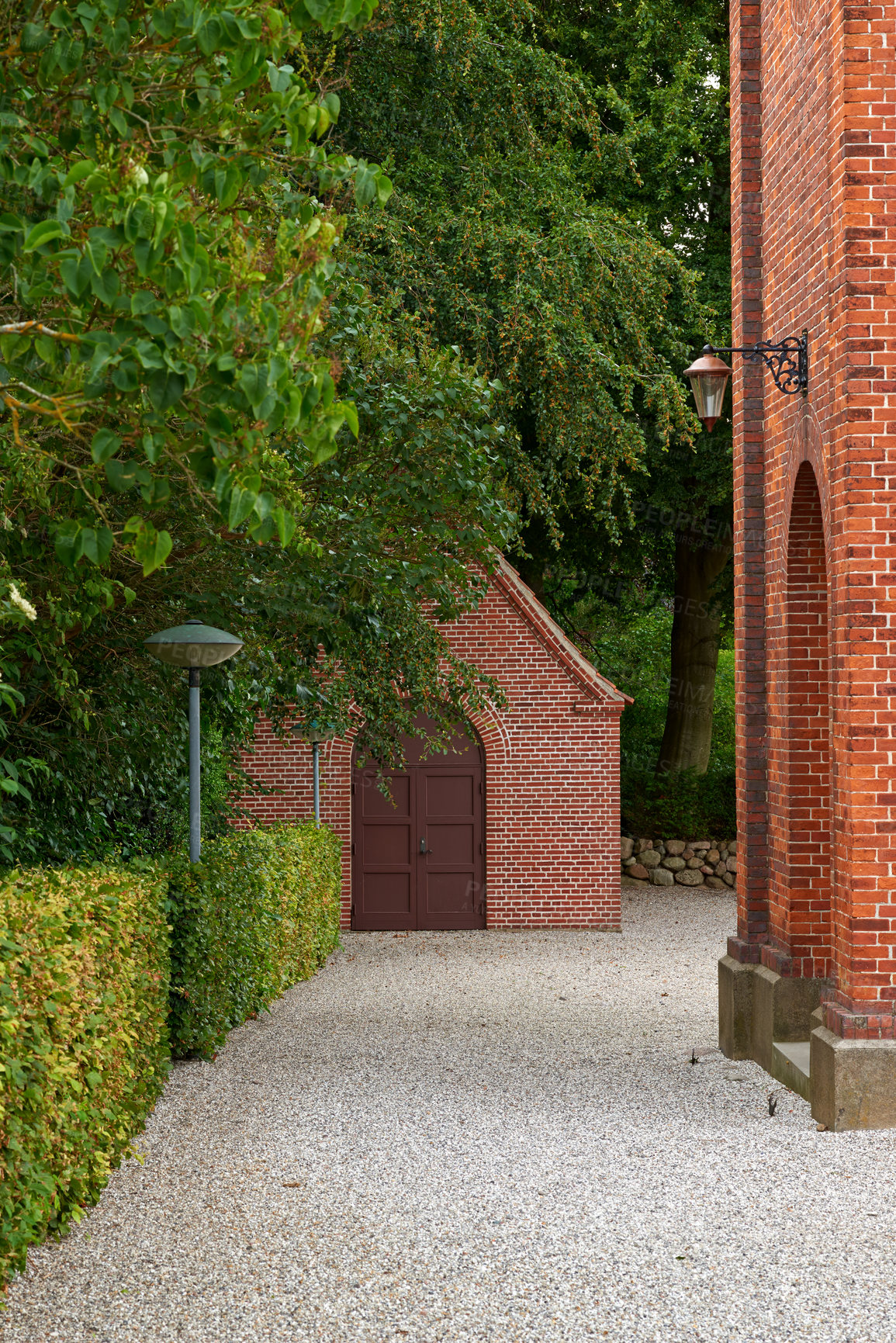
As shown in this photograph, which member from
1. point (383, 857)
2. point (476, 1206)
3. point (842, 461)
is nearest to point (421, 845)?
point (383, 857)

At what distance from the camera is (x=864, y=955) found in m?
6.92

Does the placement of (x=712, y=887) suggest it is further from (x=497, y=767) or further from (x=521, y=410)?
(x=521, y=410)

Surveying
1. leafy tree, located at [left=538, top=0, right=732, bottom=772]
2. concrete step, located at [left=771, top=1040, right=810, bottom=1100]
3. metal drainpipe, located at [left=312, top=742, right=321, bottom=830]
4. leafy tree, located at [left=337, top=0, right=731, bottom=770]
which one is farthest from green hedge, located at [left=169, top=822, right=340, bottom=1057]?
leafy tree, located at [left=538, top=0, right=732, bottom=772]

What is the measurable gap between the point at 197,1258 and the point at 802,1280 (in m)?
2.36

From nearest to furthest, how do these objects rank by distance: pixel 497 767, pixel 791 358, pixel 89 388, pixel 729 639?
1. pixel 89 388
2. pixel 791 358
3. pixel 497 767
4. pixel 729 639

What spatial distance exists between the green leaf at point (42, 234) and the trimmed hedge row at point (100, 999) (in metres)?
2.68

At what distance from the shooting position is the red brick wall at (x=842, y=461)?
6.96 metres

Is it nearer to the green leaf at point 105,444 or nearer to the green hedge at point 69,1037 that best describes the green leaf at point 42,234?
the green leaf at point 105,444

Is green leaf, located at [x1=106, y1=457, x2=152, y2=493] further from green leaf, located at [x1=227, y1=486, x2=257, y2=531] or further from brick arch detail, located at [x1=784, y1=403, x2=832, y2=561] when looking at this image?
brick arch detail, located at [x1=784, y1=403, x2=832, y2=561]

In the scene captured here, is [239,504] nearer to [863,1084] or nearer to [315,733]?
[863,1084]

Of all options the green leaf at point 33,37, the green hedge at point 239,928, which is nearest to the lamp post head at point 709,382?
the green hedge at point 239,928

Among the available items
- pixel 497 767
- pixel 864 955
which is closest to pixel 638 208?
pixel 497 767

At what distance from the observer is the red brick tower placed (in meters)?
6.97

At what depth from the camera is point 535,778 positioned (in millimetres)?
16906
